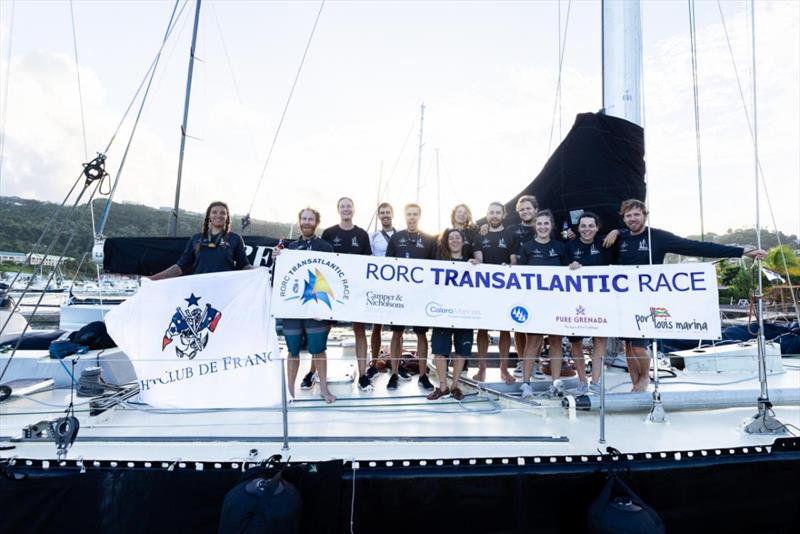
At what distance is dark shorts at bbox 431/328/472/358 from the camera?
437 cm

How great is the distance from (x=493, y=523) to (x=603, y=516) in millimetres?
667

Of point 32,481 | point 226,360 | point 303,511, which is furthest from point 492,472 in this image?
point 32,481

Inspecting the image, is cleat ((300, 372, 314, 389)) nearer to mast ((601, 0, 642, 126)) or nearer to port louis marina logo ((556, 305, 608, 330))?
port louis marina logo ((556, 305, 608, 330))

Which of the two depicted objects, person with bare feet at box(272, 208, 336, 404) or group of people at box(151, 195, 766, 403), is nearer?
person with bare feet at box(272, 208, 336, 404)

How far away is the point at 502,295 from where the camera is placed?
175 inches

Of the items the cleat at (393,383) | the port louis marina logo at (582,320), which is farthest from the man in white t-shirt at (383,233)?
the port louis marina logo at (582,320)

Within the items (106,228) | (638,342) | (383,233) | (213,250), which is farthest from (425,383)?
(106,228)

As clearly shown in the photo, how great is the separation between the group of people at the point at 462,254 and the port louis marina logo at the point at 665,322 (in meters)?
0.20

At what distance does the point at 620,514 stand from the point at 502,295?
2.18 meters

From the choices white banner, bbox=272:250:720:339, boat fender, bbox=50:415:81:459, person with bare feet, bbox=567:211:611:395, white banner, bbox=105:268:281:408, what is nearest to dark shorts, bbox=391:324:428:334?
white banner, bbox=272:250:720:339

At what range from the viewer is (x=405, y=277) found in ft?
14.6

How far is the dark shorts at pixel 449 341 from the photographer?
4371 millimetres

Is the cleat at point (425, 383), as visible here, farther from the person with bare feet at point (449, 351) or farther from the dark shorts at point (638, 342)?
the dark shorts at point (638, 342)

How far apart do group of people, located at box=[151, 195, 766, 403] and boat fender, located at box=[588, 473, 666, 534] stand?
1.39 meters
